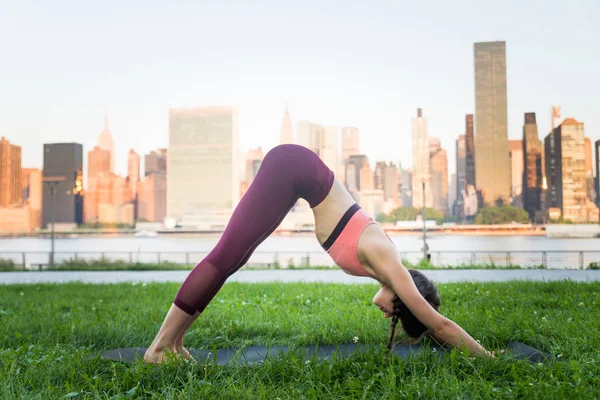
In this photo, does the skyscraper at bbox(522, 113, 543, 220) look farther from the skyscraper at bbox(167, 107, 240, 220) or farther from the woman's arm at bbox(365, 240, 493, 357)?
the woman's arm at bbox(365, 240, 493, 357)

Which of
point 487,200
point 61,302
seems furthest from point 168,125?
point 61,302

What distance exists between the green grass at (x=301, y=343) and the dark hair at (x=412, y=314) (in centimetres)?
29

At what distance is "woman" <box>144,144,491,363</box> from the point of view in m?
2.71

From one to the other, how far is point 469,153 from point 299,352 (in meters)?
109

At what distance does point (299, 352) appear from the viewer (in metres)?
2.72

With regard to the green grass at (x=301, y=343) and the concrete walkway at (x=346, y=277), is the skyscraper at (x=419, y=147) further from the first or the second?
the green grass at (x=301, y=343)

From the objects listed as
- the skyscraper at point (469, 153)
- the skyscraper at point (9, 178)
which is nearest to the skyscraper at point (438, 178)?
the skyscraper at point (469, 153)

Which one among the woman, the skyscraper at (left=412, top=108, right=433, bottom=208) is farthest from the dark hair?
the skyscraper at (left=412, top=108, right=433, bottom=208)

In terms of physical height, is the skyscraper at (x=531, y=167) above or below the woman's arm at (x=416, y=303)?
above

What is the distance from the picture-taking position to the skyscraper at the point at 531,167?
96.6 m

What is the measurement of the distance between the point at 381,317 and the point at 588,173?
95.8 metres

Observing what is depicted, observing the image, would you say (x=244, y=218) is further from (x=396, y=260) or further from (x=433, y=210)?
(x=433, y=210)

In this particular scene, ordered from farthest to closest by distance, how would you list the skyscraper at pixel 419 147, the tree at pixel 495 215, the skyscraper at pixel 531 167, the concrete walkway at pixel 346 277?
the skyscraper at pixel 531 167 < the tree at pixel 495 215 < the skyscraper at pixel 419 147 < the concrete walkway at pixel 346 277

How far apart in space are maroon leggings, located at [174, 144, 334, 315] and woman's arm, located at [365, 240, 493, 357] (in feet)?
1.63
